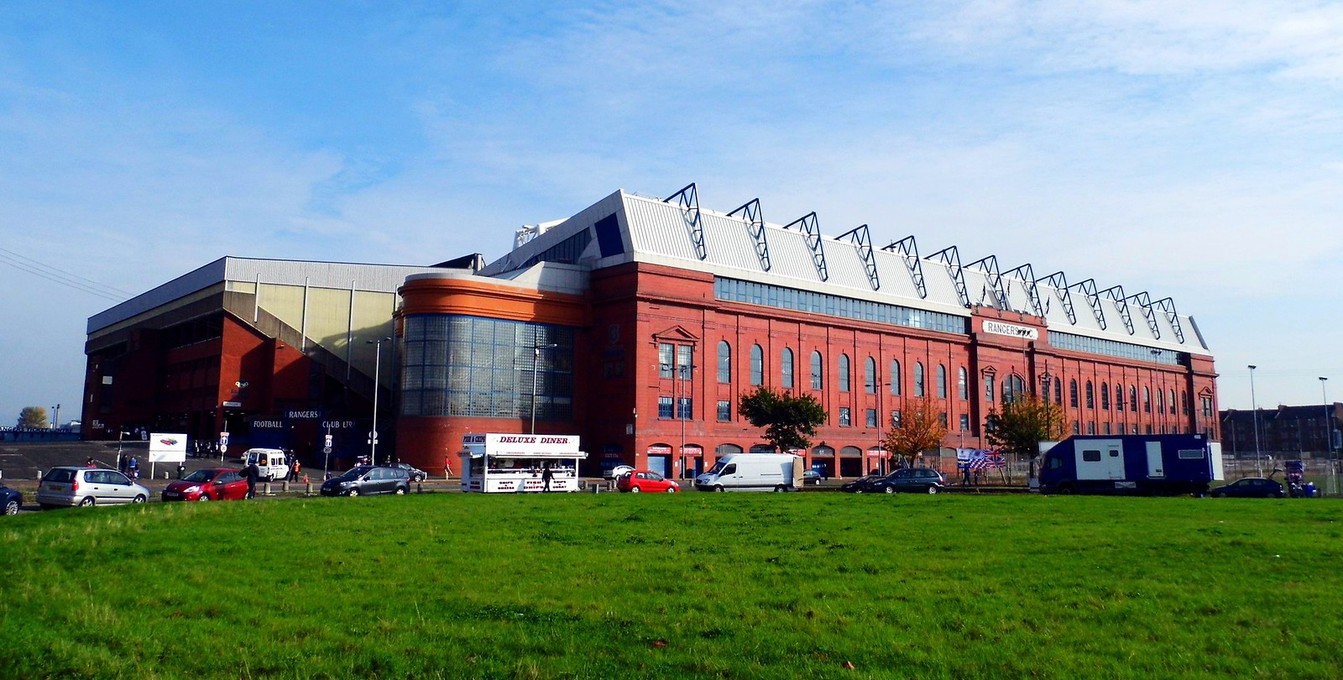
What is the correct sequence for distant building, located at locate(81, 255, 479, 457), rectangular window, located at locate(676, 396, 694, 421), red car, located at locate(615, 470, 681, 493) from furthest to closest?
distant building, located at locate(81, 255, 479, 457), rectangular window, located at locate(676, 396, 694, 421), red car, located at locate(615, 470, 681, 493)

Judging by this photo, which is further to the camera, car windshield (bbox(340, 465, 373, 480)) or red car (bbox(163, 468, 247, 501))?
car windshield (bbox(340, 465, 373, 480))

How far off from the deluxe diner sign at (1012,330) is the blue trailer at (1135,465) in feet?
159

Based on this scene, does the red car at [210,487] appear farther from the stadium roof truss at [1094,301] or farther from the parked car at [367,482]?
the stadium roof truss at [1094,301]

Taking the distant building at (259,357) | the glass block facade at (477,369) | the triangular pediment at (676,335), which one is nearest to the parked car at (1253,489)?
the triangular pediment at (676,335)

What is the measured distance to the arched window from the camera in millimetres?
76500

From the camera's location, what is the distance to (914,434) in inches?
3100

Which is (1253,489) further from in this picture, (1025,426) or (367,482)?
(367,482)

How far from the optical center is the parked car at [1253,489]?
44562mm

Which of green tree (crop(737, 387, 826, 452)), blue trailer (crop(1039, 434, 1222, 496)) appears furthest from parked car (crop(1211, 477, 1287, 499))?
green tree (crop(737, 387, 826, 452))

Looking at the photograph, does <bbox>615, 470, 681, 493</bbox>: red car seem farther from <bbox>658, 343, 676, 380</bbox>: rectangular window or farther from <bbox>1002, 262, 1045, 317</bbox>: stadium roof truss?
<bbox>1002, 262, 1045, 317</bbox>: stadium roof truss

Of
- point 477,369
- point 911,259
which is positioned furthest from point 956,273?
point 477,369

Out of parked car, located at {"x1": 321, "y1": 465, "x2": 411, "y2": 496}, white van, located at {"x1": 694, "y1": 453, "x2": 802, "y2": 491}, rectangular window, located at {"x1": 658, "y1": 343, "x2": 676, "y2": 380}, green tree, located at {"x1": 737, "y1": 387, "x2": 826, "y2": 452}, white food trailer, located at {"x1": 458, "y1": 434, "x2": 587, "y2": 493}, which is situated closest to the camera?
parked car, located at {"x1": 321, "y1": 465, "x2": 411, "y2": 496}

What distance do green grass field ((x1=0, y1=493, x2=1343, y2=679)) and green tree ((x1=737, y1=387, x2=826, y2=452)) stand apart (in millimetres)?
46694

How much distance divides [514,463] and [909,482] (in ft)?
67.0
